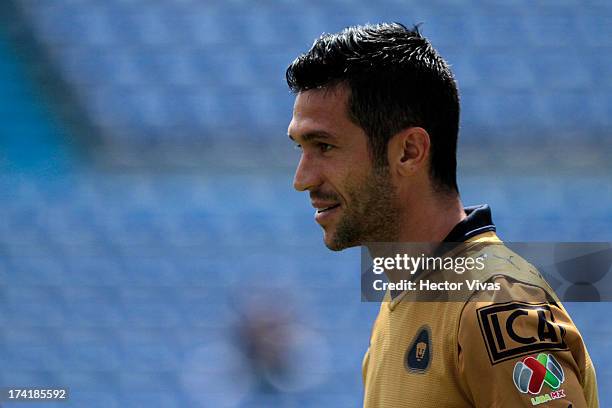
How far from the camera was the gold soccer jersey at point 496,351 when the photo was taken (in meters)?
1.14

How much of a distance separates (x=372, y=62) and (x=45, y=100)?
9.12 ft

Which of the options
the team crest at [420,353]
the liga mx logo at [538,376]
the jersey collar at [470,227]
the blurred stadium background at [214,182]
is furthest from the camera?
the blurred stadium background at [214,182]

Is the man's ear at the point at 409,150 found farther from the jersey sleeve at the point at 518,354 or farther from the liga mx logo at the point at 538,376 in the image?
the liga mx logo at the point at 538,376

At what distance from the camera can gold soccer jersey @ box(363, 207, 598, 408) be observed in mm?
1142

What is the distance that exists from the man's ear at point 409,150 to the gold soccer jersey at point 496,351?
15cm

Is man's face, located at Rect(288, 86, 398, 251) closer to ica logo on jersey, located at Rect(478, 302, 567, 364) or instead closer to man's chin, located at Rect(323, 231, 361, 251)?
man's chin, located at Rect(323, 231, 361, 251)

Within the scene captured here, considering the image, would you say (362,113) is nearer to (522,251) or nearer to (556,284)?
(522,251)

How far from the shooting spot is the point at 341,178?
1446mm

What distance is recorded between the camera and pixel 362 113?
1.46 metres

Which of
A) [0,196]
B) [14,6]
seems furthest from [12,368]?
[14,6]

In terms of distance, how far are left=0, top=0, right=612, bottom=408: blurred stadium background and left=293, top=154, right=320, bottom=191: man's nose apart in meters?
2.18

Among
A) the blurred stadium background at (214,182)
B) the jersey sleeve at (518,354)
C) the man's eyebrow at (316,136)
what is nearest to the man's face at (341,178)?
the man's eyebrow at (316,136)

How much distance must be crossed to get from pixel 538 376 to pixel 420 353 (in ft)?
0.68

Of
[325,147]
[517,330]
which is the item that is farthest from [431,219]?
[517,330]
